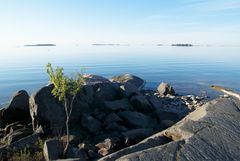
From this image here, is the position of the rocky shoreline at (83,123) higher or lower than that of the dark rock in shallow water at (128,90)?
lower

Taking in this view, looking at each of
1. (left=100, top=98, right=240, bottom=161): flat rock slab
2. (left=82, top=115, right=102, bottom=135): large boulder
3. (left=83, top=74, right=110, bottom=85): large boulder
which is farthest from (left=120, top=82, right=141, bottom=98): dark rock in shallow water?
(left=100, top=98, right=240, bottom=161): flat rock slab

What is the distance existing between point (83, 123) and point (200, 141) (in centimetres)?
1332

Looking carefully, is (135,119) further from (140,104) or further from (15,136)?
(15,136)

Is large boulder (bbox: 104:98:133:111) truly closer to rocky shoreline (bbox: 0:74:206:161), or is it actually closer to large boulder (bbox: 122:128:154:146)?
rocky shoreline (bbox: 0:74:206:161)

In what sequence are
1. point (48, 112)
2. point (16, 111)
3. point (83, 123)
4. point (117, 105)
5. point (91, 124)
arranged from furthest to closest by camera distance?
point (16, 111), point (117, 105), point (83, 123), point (48, 112), point (91, 124)

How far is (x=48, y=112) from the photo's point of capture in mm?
23188

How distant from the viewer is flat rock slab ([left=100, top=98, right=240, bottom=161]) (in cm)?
1008

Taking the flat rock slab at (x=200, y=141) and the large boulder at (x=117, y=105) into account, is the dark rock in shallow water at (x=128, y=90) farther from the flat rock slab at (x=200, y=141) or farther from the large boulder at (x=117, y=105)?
the flat rock slab at (x=200, y=141)

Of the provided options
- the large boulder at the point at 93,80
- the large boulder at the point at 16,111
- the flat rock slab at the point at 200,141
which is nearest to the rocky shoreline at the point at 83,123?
the large boulder at the point at 16,111

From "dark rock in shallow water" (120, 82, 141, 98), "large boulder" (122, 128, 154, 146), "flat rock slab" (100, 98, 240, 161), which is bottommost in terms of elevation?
"large boulder" (122, 128, 154, 146)

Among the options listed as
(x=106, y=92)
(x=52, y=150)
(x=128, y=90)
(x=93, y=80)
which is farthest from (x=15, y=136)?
(x=93, y=80)

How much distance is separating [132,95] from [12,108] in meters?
9.24

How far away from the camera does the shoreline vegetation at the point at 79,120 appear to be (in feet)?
59.7

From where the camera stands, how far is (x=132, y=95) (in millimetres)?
28062
